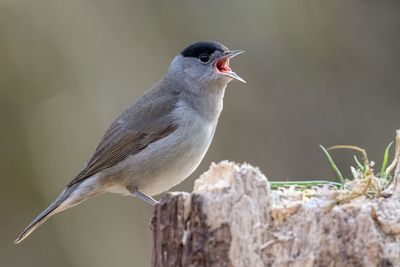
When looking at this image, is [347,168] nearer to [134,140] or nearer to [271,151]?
[271,151]

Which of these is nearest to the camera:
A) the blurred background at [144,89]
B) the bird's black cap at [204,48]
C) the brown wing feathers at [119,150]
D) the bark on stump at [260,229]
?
the bark on stump at [260,229]

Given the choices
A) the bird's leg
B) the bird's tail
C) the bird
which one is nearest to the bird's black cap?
the bird

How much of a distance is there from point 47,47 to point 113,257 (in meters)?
2.72

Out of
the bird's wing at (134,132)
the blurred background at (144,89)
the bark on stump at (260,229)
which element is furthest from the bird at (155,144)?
the blurred background at (144,89)

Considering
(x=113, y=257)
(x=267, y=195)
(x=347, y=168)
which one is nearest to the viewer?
(x=267, y=195)

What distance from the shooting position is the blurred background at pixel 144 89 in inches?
376

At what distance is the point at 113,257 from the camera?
Answer: 9.62m

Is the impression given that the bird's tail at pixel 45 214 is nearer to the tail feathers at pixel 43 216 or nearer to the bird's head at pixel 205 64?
the tail feathers at pixel 43 216

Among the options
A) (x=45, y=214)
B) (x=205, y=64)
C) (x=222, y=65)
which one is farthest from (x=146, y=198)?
(x=222, y=65)

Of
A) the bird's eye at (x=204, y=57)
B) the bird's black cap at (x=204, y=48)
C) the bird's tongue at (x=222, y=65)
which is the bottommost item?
the bird's tongue at (x=222, y=65)

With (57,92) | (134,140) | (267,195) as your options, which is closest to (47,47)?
(57,92)

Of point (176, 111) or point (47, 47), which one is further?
point (47, 47)

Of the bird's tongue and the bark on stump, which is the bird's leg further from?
the bark on stump

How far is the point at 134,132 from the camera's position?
6.01m
